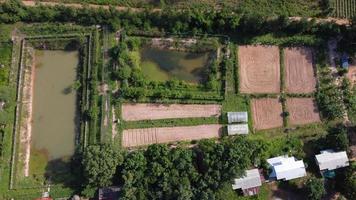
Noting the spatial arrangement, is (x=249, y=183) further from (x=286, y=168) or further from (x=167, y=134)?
(x=167, y=134)

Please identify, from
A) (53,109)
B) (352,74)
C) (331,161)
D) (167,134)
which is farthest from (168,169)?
(352,74)

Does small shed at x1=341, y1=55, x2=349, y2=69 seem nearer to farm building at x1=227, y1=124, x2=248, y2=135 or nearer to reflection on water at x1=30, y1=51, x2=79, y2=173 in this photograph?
farm building at x1=227, y1=124, x2=248, y2=135

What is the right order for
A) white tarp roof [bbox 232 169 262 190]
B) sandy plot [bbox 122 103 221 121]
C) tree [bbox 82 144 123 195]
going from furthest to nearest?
sandy plot [bbox 122 103 221 121], white tarp roof [bbox 232 169 262 190], tree [bbox 82 144 123 195]

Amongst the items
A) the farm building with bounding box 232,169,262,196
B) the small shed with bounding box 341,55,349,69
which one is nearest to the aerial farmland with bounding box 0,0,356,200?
the farm building with bounding box 232,169,262,196

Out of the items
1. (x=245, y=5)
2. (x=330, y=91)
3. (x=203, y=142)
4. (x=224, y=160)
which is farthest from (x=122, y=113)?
(x=330, y=91)

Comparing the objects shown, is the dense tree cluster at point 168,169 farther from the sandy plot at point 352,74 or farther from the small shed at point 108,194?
the sandy plot at point 352,74

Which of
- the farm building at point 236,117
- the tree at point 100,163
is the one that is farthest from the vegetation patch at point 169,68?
the tree at point 100,163
